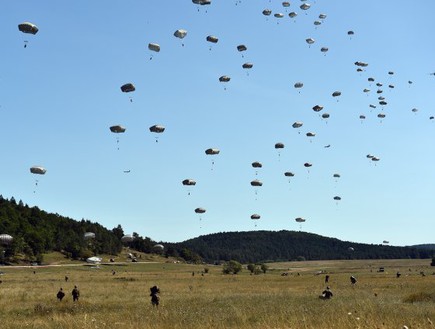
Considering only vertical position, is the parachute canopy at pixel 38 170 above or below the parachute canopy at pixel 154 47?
below

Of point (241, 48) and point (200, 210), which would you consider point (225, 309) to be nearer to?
point (241, 48)

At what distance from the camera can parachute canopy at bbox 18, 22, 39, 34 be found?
185 ft

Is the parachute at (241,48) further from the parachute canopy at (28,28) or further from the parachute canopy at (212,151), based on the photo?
the parachute canopy at (28,28)

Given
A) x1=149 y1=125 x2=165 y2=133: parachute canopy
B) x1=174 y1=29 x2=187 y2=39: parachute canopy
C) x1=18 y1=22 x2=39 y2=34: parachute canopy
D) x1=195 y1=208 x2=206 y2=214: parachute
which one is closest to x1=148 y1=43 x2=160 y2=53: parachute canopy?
x1=174 y1=29 x2=187 y2=39: parachute canopy

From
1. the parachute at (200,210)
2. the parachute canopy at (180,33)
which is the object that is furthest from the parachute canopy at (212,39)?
the parachute at (200,210)

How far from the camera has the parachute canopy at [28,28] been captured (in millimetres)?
56500

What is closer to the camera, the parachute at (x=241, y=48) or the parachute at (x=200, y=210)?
the parachute at (x=241, y=48)

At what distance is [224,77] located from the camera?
7144 centimetres

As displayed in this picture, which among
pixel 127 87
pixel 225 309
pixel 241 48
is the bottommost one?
pixel 225 309

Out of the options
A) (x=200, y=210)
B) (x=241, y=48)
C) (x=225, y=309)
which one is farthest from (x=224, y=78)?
(x=225, y=309)

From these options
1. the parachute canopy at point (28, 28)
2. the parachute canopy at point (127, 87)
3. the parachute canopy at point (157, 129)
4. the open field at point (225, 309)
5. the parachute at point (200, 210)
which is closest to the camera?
the open field at point (225, 309)

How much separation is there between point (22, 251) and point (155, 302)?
476 feet

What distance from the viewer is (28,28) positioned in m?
57.1

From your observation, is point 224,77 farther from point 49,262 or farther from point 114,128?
point 49,262
